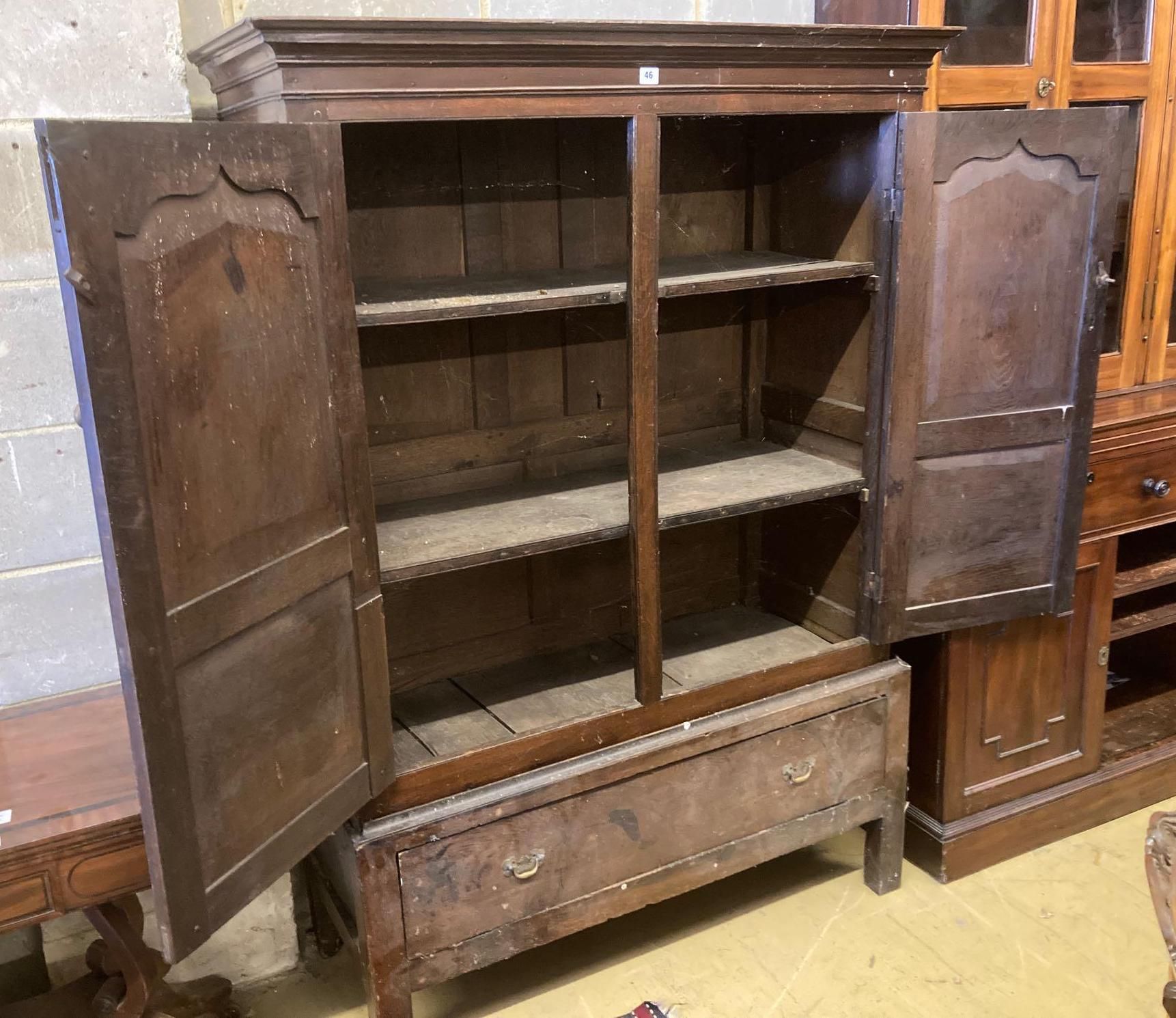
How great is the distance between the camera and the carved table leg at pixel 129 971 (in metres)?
1.64

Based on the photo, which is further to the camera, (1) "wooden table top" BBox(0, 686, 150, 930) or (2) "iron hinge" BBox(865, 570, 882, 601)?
(2) "iron hinge" BBox(865, 570, 882, 601)

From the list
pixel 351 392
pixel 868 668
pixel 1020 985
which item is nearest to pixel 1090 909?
pixel 1020 985

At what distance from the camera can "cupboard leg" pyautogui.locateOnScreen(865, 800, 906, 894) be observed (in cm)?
221

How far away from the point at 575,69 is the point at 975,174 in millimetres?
749

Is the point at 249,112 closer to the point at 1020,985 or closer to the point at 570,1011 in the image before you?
the point at 570,1011

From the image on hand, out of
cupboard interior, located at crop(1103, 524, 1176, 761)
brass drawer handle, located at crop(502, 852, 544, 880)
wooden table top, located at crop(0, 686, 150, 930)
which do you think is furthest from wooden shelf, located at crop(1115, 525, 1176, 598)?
wooden table top, located at crop(0, 686, 150, 930)

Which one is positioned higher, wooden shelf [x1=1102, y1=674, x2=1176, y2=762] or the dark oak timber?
the dark oak timber

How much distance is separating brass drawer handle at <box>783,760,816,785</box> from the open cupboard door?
29cm

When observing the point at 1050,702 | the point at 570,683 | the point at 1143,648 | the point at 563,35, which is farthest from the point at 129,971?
the point at 1143,648

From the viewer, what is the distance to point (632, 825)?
191cm

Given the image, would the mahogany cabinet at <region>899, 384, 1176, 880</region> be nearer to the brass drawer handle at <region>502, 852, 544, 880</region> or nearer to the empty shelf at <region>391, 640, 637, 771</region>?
the empty shelf at <region>391, 640, 637, 771</region>

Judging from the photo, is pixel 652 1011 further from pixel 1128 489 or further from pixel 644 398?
pixel 1128 489

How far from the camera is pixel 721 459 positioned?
2.20 metres

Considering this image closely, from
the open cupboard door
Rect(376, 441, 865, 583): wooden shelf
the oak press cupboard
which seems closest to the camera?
the oak press cupboard
